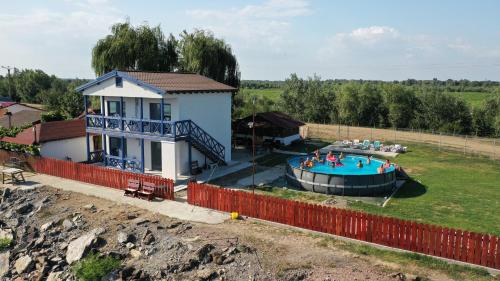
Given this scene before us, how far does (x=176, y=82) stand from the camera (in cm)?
2773

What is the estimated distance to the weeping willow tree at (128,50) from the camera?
1501 inches

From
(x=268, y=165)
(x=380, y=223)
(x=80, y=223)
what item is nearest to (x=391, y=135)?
(x=268, y=165)

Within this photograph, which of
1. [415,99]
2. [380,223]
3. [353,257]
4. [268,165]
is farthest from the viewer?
[415,99]

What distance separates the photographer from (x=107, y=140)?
29.2 metres

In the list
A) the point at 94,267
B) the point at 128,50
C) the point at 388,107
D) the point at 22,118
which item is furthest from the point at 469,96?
the point at 94,267

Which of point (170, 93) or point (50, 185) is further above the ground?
point (170, 93)

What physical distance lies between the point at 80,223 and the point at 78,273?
13.1 ft

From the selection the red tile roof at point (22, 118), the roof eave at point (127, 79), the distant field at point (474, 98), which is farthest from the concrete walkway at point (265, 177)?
the distant field at point (474, 98)

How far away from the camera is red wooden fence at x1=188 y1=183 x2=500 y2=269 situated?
13598 mm

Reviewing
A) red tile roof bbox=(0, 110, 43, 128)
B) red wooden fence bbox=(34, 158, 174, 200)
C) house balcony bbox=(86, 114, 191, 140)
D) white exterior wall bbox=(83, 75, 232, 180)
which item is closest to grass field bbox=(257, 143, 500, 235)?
white exterior wall bbox=(83, 75, 232, 180)

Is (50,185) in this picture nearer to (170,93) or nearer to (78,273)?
(170,93)

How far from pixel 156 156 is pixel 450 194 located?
18032 millimetres

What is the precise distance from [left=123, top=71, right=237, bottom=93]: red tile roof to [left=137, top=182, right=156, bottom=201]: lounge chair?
234 inches

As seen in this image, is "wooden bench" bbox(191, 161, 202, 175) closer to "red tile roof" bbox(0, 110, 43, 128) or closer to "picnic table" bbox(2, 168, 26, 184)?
"picnic table" bbox(2, 168, 26, 184)
